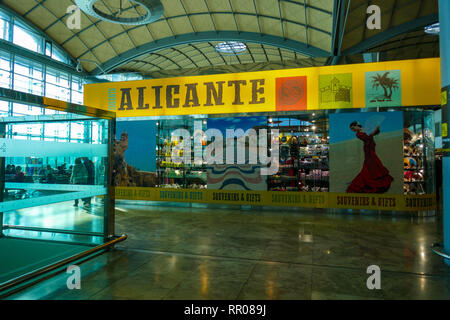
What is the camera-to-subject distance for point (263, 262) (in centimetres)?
470

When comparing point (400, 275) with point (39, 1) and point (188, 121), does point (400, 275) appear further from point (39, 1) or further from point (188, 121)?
point (39, 1)

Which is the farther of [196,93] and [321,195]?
[196,93]

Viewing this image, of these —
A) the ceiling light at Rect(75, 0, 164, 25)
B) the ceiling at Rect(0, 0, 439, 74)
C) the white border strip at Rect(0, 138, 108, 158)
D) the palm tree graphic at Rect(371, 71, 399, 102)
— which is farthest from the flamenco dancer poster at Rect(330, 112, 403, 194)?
the ceiling light at Rect(75, 0, 164, 25)

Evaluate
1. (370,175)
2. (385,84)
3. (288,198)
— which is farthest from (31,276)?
(385,84)

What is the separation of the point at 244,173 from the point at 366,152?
13.3ft

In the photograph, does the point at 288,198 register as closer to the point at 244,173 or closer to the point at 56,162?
the point at 244,173

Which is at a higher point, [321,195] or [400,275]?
[321,195]

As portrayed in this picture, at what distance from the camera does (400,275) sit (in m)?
4.14

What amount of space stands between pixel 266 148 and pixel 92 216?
6058 mm

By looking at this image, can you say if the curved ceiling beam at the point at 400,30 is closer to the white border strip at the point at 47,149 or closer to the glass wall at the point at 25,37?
the white border strip at the point at 47,149

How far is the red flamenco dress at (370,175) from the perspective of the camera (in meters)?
8.89

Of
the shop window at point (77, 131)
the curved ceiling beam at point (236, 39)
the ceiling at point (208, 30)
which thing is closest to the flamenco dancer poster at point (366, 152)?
the ceiling at point (208, 30)

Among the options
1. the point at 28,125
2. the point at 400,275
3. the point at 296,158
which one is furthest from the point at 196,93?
the point at 400,275
